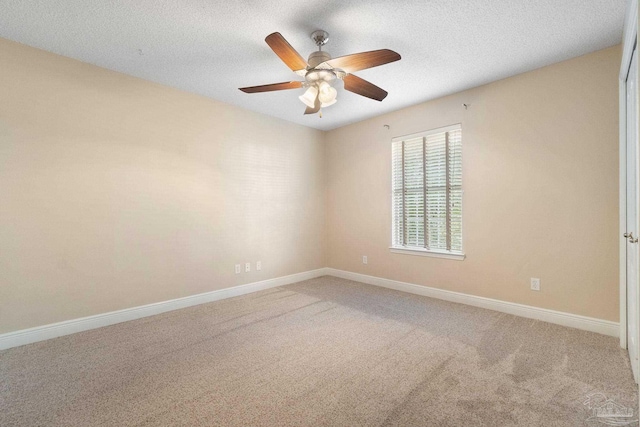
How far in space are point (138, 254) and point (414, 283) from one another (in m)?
3.41

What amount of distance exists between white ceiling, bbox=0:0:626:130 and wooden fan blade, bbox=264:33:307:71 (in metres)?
0.35

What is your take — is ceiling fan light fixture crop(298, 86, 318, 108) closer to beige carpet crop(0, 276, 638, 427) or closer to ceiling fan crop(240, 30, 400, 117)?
ceiling fan crop(240, 30, 400, 117)

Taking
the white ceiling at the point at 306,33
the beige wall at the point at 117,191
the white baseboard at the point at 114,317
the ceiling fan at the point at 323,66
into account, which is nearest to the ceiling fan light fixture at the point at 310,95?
the ceiling fan at the point at 323,66

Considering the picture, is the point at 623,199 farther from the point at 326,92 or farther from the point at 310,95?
the point at 310,95

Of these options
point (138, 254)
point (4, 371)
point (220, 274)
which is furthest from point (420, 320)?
point (4, 371)

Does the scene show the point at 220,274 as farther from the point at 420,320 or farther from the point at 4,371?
the point at 420,320

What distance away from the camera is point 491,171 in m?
3.23

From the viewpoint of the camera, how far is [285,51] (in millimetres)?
1958

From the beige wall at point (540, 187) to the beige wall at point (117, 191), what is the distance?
243cm

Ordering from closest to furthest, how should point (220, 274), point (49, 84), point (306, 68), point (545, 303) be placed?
point (306, 68) → point (49, 84) → point (545, 303) → point (220, 274)

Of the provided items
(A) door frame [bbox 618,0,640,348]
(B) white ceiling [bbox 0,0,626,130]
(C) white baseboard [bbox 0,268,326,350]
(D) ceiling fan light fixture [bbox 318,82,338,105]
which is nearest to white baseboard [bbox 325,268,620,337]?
(A) door frame [bbox 618,0,640,348]

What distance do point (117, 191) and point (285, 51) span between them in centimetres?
228

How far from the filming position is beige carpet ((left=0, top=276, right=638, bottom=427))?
1.58 meters

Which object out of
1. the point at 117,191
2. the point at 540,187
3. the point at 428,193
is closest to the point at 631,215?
the point at 540,187
